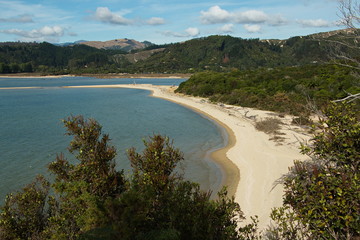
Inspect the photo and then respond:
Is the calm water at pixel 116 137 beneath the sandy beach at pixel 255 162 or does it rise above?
beneath

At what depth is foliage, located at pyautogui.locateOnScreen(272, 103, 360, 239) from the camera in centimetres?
542

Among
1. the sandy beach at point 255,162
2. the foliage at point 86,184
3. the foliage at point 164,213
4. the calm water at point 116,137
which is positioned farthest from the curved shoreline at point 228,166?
the foliage at point 86,184

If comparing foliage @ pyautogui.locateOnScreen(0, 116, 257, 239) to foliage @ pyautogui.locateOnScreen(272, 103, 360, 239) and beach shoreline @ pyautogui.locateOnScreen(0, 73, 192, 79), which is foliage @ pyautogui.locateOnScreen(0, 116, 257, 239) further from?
beach shoreline @ pyautogui.locateOnScreen(0, 73, 192, 79)

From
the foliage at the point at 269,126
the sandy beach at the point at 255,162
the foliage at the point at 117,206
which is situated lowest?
the sandy beach at the point at 255,162

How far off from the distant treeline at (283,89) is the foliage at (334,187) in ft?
68.2

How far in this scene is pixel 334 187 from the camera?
5488 millimetres

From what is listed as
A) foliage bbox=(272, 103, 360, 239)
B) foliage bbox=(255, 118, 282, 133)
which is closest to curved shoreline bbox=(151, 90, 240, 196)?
foliage bbox=(255, 118, 282, 133)

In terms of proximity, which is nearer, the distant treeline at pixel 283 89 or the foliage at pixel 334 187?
the foliage at pixel 334 187

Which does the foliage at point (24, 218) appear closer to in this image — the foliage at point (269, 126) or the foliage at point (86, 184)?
the foliage at point (86, 184)

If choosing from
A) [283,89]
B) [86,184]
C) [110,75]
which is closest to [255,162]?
[86,184]

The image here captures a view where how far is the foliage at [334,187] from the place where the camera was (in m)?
5.42

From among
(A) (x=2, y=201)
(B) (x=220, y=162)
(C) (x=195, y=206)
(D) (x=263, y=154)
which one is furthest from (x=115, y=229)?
(D) (x=263, y=154)

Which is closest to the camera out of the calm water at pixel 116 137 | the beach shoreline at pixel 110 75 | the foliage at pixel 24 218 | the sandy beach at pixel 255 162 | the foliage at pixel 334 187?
the foliage at pixel 334 187

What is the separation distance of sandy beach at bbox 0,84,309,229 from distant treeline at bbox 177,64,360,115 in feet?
14.4
